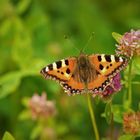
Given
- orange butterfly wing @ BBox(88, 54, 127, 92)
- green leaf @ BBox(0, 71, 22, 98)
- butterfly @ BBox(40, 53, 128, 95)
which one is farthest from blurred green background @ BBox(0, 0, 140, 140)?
orange butterfly wing @ BBox(88, 54, 127, 92)

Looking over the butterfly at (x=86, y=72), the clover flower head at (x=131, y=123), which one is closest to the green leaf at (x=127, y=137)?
the clover flower head at (x=131, y=123)

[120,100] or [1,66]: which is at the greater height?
[1,66]

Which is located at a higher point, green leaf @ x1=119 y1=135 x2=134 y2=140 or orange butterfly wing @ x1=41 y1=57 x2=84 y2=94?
orange butterfly wing @ x1=41 y1=57 x2=84 y2=94

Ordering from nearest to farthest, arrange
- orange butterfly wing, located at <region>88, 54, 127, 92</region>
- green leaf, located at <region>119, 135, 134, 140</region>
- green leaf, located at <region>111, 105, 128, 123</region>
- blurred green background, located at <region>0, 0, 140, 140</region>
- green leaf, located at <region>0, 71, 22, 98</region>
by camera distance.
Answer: orange butterfly wing, located at <region>88, 54, 127, 92</region> < green leaf, located at <region>119, 135, 134, 140</region> < green leaf, located at <region>111, 105, 128, 123</region> < green leaf, located at <region>0, 71, 22, 98</region> < blurred green background, located at <region>0, 0, 140, 140</region>

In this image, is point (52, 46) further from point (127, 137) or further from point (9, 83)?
point (127, 137)

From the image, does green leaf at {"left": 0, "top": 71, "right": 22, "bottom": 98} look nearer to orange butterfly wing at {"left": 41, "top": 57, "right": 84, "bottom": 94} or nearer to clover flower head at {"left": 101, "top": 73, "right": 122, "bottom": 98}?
orange butterfly wing at {"left": 41, "top": 57, "right": 84, "bottom": 94}

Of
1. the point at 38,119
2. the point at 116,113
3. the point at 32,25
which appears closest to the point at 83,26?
the point at 32,25

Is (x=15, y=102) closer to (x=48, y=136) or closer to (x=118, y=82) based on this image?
(x=48, y=136)
